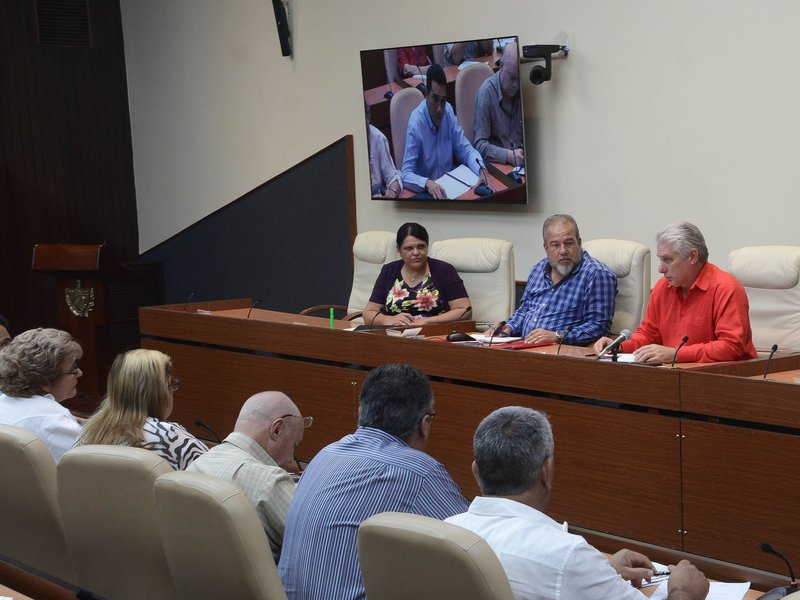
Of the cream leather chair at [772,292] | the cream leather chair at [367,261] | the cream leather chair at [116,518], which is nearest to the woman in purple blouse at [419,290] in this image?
the cream leather chair at [367,261]

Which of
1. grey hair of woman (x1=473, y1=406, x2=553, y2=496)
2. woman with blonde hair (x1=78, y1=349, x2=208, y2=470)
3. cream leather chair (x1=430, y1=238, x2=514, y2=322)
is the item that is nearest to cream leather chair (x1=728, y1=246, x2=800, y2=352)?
cream leather chair (x1=430, y1=238, x2=514, y2=322)

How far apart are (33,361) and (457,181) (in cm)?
339

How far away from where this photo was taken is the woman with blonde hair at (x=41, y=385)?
3590mm

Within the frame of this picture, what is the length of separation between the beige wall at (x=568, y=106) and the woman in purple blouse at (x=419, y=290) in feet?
2.77

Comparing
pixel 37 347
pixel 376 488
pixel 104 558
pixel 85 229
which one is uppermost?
pixel 85 229

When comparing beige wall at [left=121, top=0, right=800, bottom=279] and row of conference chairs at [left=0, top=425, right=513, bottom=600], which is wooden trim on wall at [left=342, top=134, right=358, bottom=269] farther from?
row of conference chairs at [left=0, top=425, right=513, bottom=600]

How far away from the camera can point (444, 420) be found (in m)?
4.56

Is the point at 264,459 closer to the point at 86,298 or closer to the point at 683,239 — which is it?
the point at 683,239

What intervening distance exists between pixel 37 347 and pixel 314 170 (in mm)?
4106

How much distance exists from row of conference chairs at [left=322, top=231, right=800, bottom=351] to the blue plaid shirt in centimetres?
11

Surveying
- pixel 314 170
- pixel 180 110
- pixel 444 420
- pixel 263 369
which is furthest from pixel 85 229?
pixel 444 420

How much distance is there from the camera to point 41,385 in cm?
369

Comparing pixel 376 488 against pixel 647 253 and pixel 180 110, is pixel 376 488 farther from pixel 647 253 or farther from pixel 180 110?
pixel 180 110

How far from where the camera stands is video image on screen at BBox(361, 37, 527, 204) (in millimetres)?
6164
